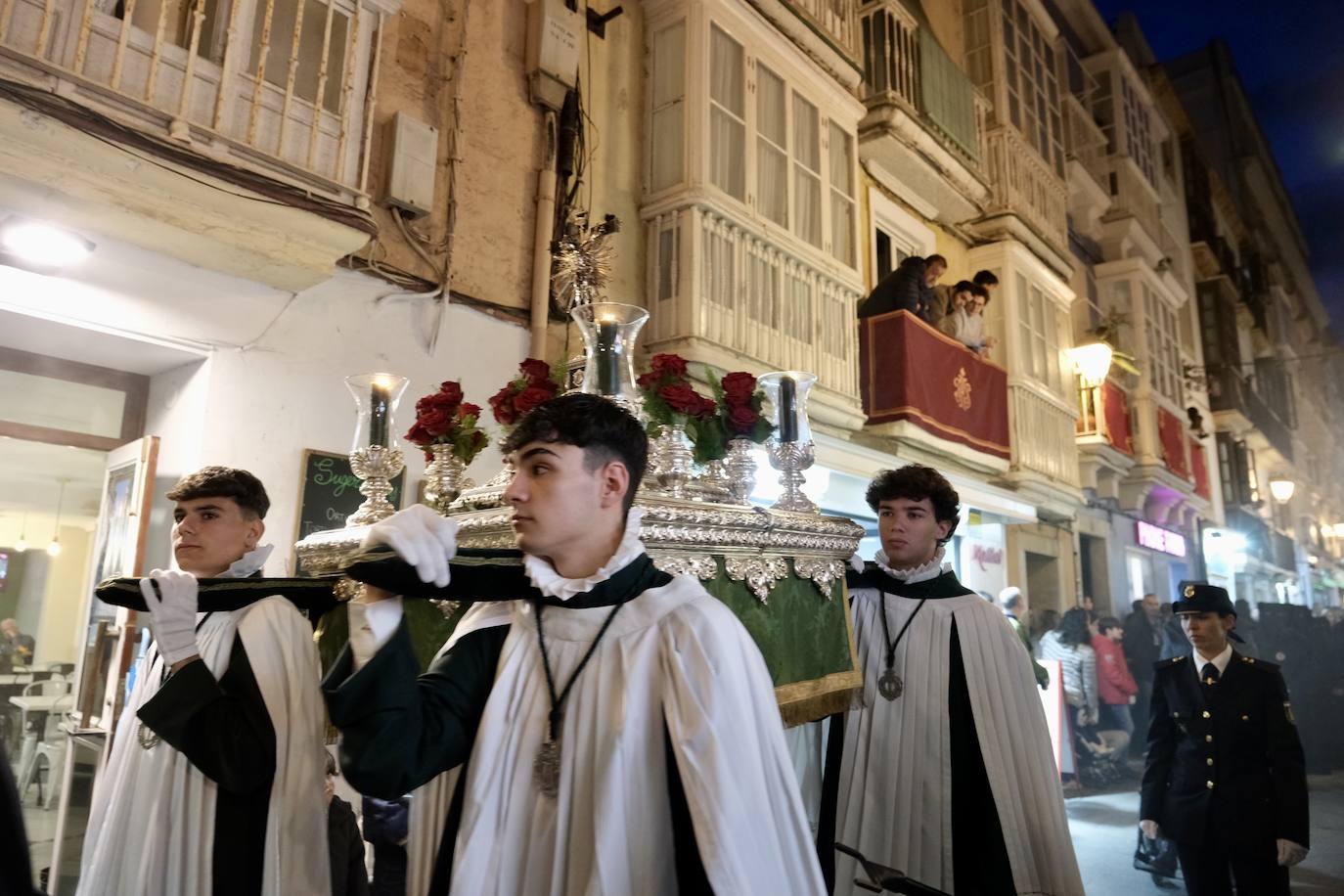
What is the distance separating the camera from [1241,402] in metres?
21.0

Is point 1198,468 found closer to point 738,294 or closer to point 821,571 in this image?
point 738,294

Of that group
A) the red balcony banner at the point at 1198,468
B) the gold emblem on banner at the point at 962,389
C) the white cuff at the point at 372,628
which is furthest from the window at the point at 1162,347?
the white cuff at the point at 372,628

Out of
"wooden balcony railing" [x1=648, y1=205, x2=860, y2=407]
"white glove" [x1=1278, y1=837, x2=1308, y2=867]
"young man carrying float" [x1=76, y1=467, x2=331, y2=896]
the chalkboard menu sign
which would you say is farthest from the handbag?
the chalkboard menu sign

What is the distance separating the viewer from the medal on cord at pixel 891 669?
10.3ft

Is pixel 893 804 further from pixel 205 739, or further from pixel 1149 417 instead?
pixel 1149 417

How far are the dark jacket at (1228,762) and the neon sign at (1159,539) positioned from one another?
1326cm

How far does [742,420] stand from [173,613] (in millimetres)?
1795

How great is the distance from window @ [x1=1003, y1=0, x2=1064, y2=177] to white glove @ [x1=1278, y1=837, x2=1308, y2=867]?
10.4 meters

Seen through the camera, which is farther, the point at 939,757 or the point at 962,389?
the point at 962,389

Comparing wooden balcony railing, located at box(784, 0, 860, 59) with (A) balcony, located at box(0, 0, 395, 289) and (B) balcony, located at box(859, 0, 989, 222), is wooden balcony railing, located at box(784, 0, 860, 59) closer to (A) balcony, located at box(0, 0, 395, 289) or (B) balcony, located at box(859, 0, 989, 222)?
(B) balcony, located at box(859, 0, 989, 222)

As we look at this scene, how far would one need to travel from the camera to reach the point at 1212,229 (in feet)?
70.9

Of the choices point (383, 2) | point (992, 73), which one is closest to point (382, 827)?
point (383, 2)

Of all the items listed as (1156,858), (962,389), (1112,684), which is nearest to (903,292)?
(962,389)

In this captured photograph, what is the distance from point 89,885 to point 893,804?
96.7 inches
